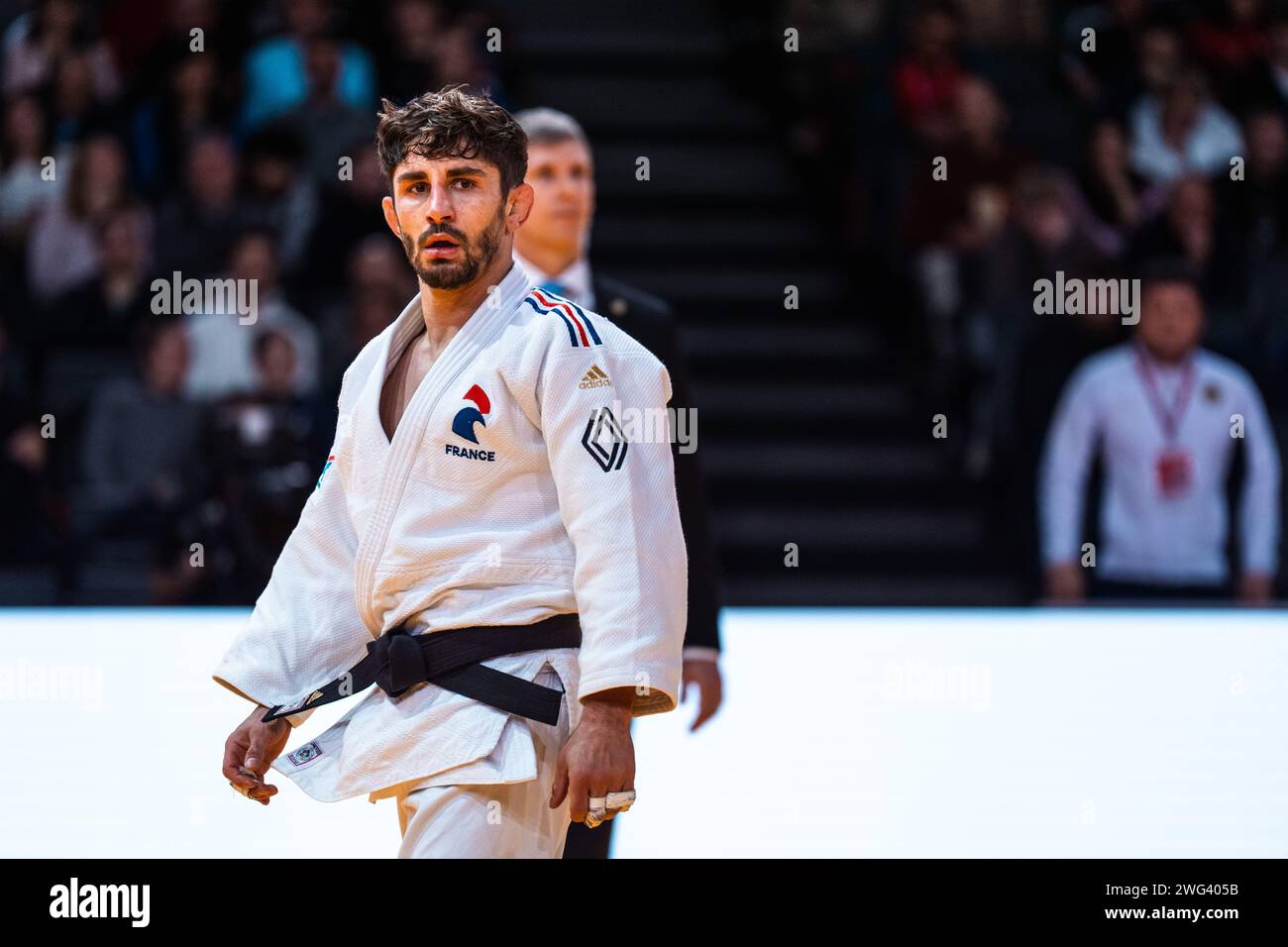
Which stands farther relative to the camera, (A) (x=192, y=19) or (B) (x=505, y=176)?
(A) (x=192, y=19)

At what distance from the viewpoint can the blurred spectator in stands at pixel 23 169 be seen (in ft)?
22.7

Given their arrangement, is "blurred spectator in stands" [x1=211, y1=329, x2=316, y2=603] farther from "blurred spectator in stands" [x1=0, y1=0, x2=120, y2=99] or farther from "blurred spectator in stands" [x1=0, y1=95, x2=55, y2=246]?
"blurred spectator in stands" [x1=0, y1=0, x2=120, y2=99]

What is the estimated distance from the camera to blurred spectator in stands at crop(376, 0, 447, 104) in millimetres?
7301

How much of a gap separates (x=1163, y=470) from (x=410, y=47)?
3.68m

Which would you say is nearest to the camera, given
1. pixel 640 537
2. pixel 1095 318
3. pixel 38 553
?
pixel 640 537

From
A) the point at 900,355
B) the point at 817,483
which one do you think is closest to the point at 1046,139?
the point at 900,355

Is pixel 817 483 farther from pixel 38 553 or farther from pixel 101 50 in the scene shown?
pixel 101 50

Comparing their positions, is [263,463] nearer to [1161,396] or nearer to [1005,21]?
[1161,396]

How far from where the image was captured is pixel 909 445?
285 inches

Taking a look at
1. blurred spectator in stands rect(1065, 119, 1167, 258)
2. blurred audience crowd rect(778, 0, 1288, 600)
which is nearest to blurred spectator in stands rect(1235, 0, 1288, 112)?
blurred audience crowd rect(778, 0, 1288, 600)

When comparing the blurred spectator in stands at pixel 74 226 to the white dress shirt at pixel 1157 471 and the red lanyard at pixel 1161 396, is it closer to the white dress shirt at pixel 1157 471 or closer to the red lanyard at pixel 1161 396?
the white dress shirt at pixel 1157 471

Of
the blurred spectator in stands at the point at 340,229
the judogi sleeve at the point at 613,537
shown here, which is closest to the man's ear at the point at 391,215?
the judogi sleeve at the point at 613,537

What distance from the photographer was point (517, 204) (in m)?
2.24

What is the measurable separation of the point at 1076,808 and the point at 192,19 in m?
5.33
